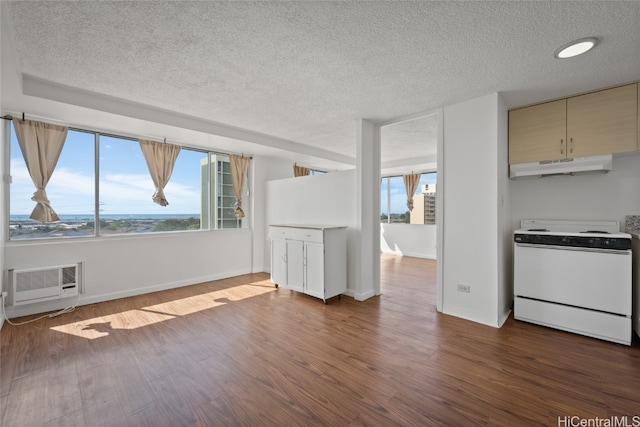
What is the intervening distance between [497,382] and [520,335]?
1.03m

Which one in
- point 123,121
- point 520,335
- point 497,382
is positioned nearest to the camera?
point 497,382

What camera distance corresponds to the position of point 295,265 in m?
4.02

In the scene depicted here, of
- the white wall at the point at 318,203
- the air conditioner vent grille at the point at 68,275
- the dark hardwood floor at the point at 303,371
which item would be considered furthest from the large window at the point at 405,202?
the air conditioner vent grille at the point at 68,275

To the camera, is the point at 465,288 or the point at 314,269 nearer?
the point at 465,288

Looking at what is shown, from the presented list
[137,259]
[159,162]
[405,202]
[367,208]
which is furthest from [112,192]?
[405,202]

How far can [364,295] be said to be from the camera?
3.87 meters

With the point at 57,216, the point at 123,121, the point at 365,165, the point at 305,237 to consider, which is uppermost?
the point at 123,121

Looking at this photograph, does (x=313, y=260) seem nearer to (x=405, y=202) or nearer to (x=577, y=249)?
(x=577, y=249)

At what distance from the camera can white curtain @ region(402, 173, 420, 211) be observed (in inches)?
291

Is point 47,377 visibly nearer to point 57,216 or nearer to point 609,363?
point 57,216

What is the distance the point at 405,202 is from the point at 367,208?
407 cm

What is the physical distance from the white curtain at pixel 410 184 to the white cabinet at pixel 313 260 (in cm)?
412

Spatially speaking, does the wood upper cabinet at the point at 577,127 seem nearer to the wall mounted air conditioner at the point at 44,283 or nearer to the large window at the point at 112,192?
the large window at the point at 112,192

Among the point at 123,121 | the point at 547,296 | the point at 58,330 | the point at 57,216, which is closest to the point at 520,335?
the point at 547,296
